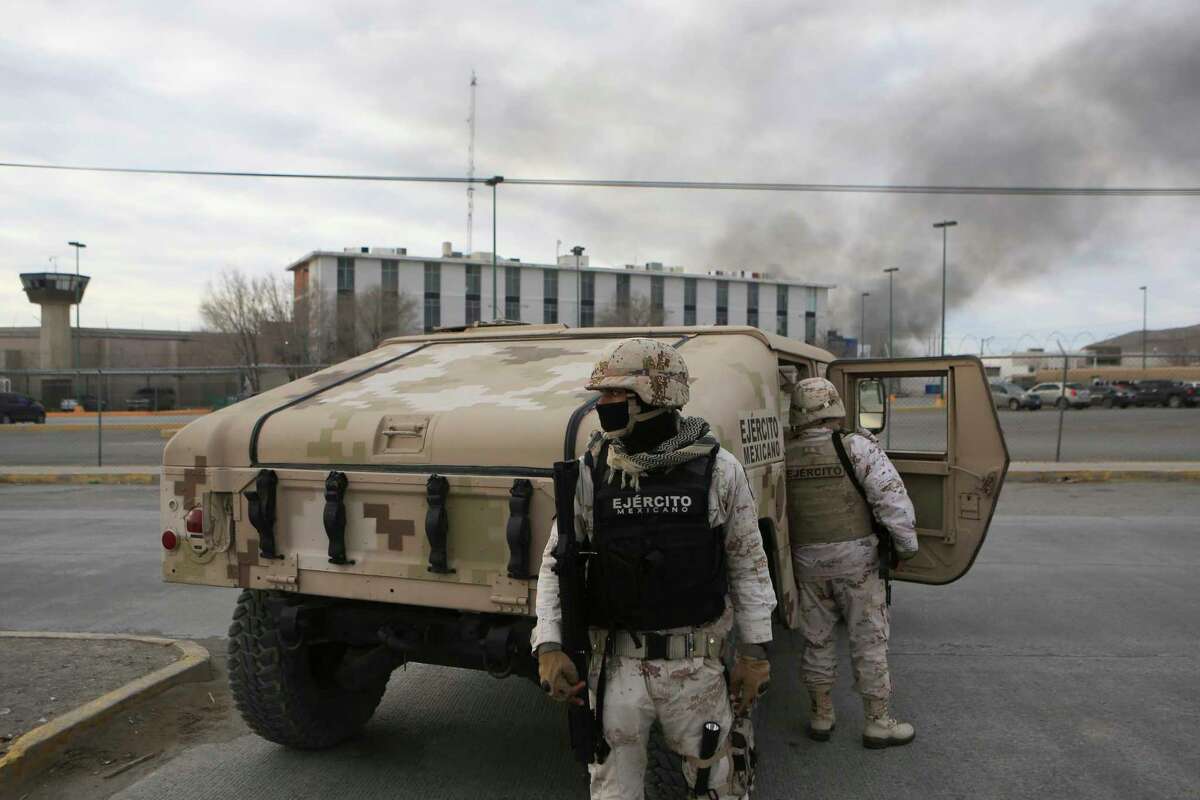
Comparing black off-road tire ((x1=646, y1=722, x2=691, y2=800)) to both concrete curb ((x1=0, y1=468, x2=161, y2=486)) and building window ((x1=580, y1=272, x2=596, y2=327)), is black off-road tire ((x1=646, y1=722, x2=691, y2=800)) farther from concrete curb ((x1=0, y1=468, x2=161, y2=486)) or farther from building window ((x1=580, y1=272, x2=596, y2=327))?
building window ((x1=580, y1=272, x2=596, y2=327))

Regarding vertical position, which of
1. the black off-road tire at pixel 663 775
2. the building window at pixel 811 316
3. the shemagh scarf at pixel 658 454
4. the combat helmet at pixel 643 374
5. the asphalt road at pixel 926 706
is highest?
the building window at pixel 811 316

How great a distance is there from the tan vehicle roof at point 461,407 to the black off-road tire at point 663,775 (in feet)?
3.31

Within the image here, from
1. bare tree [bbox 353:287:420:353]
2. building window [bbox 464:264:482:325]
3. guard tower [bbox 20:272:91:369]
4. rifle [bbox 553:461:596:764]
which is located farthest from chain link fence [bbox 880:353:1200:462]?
guard tower [bbox 20:272:91:369]

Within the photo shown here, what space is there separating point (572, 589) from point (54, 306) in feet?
222

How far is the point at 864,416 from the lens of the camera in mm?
5793

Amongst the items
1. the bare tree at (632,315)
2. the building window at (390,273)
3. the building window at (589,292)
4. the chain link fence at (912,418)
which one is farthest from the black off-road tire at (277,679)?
the building window at (589,292)

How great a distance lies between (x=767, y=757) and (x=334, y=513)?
2170mm

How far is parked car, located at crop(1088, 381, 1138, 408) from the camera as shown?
118 feet

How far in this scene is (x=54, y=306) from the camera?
59.3 metres

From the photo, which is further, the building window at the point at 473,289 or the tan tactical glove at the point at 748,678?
the building window at the point at 473,289

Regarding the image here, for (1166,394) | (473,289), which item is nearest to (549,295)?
(473,289)

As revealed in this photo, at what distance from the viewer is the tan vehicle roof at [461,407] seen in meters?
3.18

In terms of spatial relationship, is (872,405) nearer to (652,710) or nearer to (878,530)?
(878,530)

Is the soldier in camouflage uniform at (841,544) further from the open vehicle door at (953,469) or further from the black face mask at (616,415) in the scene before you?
the black face mask at (616,415)
